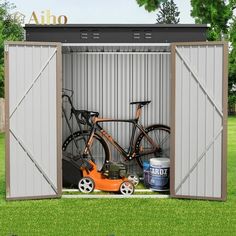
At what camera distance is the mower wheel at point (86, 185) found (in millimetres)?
8867

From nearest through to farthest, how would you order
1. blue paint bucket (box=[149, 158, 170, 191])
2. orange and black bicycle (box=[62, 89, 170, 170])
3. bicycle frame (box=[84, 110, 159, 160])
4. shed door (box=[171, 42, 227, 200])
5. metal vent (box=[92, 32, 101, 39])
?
shed door (box=[171, 42, 227, 200]) → metal vent (box=[92, 32, 101, 39]) → blue paint bucket (box=[149, 158, 170, 191]) → bicycle frame (box=[84, 110, 159, 160]) → orange and black bicycle (box=[62, 89, 170, 170])

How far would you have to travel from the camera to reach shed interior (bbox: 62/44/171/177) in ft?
34.3

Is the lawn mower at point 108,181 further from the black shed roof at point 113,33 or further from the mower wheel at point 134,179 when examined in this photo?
the black shed roof at point 113,33

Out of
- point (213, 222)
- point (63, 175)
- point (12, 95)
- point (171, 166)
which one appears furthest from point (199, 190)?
point (12, 95)

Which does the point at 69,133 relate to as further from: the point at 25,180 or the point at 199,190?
the point at 199,190

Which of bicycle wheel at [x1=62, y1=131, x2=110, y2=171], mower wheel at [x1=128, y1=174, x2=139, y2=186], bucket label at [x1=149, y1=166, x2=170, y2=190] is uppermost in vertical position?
bicycle wheel at [x1=62, y1=131, x2=110, y2=171]

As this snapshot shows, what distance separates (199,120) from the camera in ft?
26.8

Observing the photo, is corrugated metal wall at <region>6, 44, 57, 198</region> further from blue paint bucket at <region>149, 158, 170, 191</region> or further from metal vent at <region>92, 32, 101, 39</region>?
blue paint bucket at <region>149, 158, 170, 191</region>

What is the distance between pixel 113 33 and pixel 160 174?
92.6 inches

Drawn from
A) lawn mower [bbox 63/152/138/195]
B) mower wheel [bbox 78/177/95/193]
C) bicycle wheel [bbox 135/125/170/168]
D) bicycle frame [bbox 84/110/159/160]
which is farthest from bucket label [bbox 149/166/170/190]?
bicycle wheel [bbox 135/125/170/168]

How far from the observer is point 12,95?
26.5 ft

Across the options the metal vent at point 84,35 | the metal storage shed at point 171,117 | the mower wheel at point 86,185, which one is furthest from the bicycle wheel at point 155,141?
the metal vent at point 84,35

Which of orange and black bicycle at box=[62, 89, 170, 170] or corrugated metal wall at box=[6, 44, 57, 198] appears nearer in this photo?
corrugated metal wall at box=[6, 44, 57, 198]

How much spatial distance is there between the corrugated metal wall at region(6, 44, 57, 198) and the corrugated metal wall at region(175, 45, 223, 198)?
1856mm
